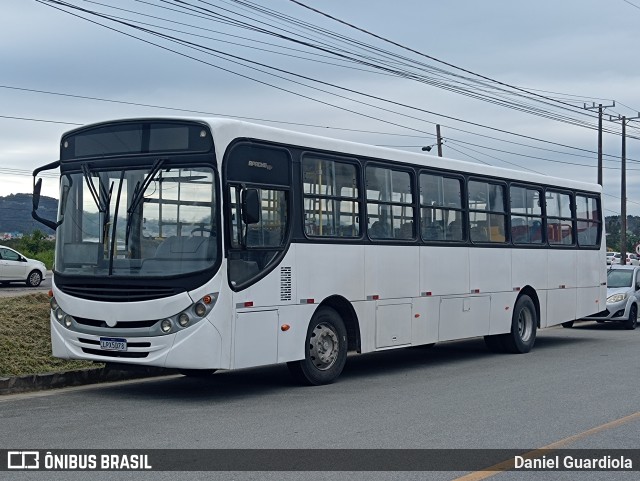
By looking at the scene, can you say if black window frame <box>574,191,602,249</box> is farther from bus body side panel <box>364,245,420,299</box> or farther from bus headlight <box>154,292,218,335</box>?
bus headlight <box>154,292,218,335</box>

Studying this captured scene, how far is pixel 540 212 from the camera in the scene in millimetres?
19094

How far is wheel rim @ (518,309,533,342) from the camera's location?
1836 centimetres

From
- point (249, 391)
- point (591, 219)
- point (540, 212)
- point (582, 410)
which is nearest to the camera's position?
point (582, 410)

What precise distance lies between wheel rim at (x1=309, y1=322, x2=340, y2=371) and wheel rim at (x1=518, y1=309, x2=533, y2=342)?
243 inches

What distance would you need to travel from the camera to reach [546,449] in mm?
8680

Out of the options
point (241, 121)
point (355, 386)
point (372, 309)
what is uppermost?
point (241, 121)

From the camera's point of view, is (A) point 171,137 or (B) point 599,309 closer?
(A) point 171,137

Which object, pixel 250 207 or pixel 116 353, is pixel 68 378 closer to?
pixel 116 353

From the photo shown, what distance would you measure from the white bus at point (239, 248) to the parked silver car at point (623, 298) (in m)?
10.8

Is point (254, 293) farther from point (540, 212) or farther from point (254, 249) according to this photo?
point (540, 212)

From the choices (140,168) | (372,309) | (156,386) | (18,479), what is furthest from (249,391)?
(18,479)

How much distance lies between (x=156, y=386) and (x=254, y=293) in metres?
2.22

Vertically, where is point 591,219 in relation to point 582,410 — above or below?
above

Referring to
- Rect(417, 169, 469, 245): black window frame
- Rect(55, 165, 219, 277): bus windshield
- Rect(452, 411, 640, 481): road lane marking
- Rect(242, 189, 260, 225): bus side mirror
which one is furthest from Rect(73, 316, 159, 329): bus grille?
Rect(417, 169, 469, 245): black window frame
